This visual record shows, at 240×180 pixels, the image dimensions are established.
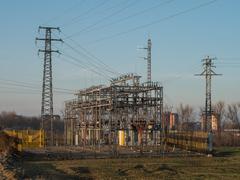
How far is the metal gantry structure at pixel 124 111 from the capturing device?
51344 millimetres

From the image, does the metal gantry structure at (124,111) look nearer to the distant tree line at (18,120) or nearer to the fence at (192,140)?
the fence at (192,140)

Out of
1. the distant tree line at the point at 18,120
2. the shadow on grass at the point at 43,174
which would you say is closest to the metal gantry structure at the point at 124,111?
the shadow on grass at the point at 43,174

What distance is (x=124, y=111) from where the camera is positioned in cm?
5422

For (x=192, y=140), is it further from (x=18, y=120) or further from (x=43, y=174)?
(x=18, y=120)

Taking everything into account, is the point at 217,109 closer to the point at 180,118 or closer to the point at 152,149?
the point at 180,118

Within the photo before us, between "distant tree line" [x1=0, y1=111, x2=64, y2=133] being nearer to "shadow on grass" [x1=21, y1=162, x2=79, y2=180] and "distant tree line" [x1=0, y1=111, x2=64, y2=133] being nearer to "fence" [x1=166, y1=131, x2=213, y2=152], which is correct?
"fence" [x1=166, y1=131, x2=213, y2=152]

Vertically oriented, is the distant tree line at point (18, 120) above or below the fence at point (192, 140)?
above

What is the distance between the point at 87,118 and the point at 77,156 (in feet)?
58.5

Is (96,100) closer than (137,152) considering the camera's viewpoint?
No

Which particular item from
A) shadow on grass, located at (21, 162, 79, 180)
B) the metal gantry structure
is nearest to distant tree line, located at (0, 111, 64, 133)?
the metal gantry structure

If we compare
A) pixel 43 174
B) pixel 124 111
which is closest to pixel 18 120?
pixel 124 111

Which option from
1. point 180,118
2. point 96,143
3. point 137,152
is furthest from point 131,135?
point 180,118

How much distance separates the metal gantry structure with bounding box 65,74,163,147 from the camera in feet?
168

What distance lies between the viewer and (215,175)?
29.1m
